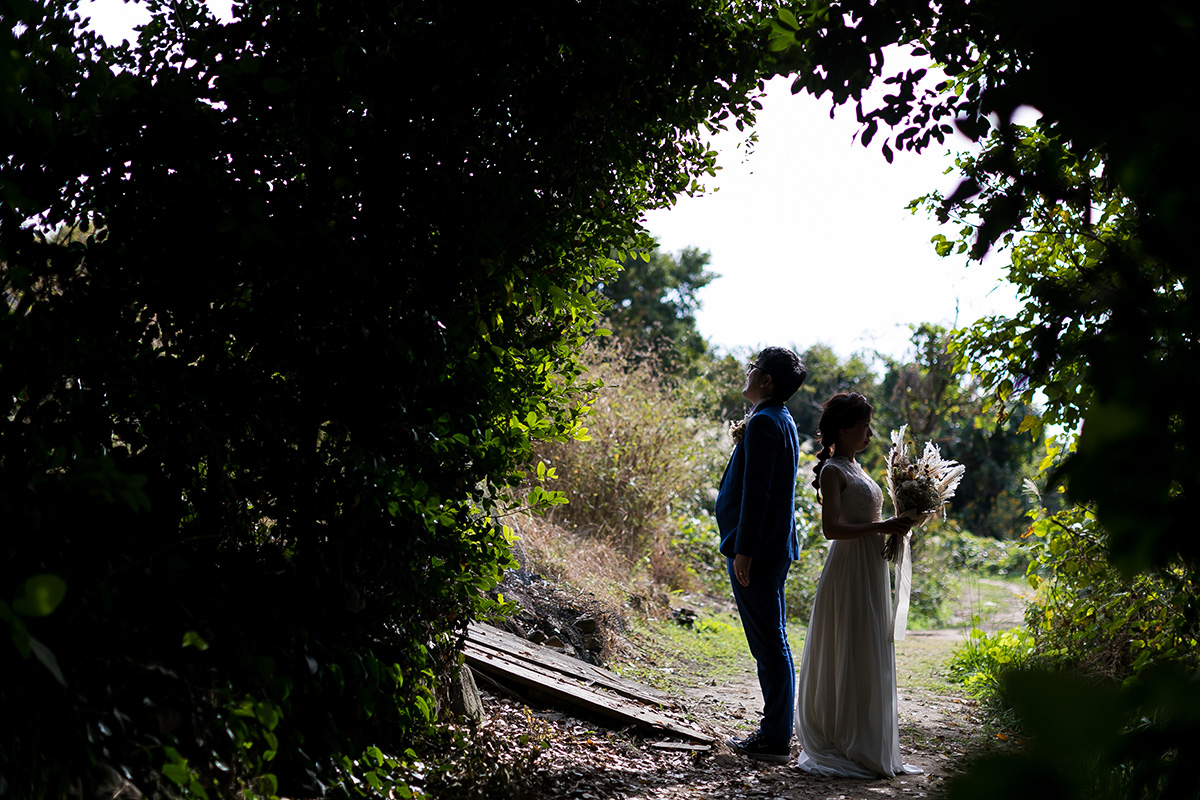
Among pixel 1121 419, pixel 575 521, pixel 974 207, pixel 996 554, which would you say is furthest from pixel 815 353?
pixel 1121 419

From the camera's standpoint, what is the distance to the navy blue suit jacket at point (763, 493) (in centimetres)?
464

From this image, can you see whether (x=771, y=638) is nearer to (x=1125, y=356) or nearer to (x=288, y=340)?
(x=288, y=340)

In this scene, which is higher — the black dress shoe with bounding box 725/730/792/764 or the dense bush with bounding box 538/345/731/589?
the dense bush with bounding box 538/345/731/589

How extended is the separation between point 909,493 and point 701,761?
6.28ft

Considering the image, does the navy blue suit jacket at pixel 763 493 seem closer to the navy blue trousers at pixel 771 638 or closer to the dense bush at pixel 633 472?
the navy blue trousers at pixel 771 638

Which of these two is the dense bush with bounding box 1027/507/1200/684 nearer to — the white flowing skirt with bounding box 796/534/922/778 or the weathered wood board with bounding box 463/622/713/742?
the white flowing skirt with bounding box 796/534/922/778

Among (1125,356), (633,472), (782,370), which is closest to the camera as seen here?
(1125,356)

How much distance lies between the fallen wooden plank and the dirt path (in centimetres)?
29

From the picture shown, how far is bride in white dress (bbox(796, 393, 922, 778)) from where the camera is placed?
4562mm

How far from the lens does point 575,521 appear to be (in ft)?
34.7

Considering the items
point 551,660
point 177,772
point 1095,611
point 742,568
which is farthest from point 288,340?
point 1095,611

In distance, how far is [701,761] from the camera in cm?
452

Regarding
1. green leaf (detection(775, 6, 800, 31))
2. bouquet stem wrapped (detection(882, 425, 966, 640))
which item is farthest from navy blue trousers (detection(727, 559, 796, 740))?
green leaf (detection(775, 6, 800, 31))

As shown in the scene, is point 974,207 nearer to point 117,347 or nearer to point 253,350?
point 253,350
